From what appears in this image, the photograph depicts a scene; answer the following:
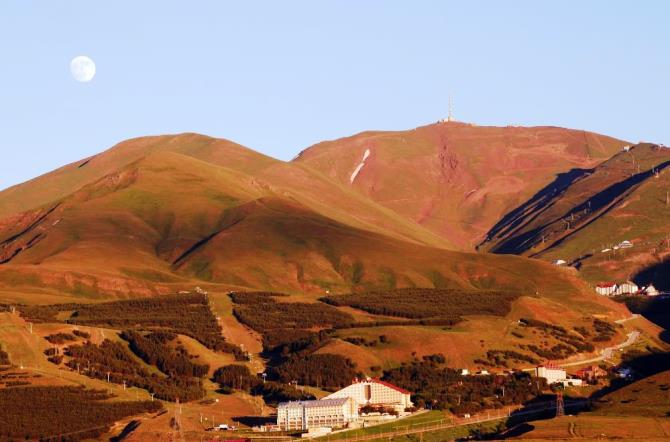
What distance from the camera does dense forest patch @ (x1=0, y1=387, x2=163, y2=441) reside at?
180750 millimetres

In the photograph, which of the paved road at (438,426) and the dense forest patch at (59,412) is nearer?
the paved road at (438,426)

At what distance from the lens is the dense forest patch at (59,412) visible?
18075cm

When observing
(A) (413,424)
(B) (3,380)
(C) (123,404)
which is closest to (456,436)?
(A) (413,424)

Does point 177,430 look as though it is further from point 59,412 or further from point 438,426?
point 438,426

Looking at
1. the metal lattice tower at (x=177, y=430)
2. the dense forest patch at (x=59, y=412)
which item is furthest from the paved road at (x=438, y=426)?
the dense forest patch at (x=59, y=412)

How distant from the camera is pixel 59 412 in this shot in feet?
614

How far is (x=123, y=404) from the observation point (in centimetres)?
19275

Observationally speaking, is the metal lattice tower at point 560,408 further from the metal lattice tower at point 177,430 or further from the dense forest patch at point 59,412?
the dense forest patch at point 59,412

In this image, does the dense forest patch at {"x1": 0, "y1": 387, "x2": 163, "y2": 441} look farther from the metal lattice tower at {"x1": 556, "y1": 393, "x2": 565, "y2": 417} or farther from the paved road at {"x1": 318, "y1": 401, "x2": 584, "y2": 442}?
the metal lattice tower at {"x1": 556, "y1": 393, "x2": 565, "y2": 417}

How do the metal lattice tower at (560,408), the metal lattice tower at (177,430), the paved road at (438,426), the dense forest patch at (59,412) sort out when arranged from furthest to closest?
1. the metal lattice tower at (560,408)
2. the dense forest patch at (59,412)
3. the paved road at (438,426)
4. the metal lattice tower at (177,430)

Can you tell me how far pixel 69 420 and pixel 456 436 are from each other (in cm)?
4354

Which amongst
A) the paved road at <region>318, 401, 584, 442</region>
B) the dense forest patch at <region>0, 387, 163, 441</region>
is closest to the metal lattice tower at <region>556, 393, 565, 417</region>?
the paved road at <region>318, 401, 584, 442</region>

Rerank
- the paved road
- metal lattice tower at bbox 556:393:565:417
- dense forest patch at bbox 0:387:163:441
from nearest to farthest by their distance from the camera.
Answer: the paved road → dense forest patch at bbox 0:387:163:441 → metal lattice tower at bbox 556:393:565:417

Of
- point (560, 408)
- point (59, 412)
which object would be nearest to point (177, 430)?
point (59, 412)
